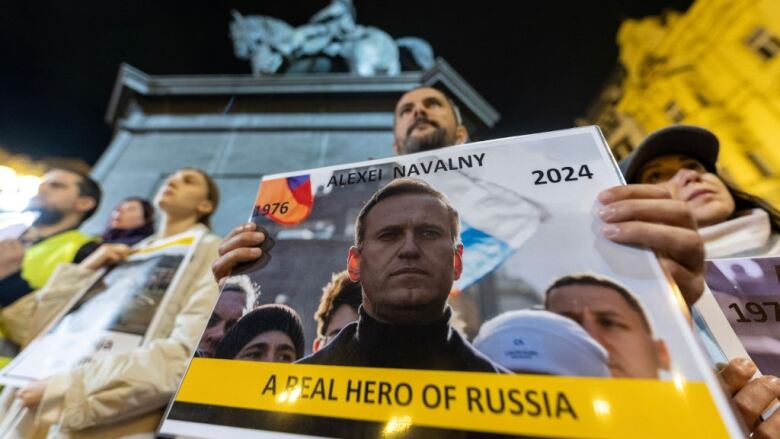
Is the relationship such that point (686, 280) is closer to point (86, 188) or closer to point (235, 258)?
point (235, 258)

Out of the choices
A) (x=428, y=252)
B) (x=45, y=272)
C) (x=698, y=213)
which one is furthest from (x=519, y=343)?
(x=45, y=272)

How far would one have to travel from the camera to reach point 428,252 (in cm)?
88

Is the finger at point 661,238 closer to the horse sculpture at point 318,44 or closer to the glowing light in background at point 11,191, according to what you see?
the glowing light in background at point 11,191

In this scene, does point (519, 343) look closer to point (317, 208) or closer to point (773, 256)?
point (317, 208)

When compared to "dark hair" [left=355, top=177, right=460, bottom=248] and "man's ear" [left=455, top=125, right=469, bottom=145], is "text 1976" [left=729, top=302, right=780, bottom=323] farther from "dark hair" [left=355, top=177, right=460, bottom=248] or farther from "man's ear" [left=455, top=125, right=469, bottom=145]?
"man's ear" [left=455, top=125, right=469, bottom=145]

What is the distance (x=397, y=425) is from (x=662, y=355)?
0.51 metres

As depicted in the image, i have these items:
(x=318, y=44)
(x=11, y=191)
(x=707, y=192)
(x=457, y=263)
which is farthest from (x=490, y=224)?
(x=318, y=44)

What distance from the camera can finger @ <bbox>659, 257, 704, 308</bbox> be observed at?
31.6 inches

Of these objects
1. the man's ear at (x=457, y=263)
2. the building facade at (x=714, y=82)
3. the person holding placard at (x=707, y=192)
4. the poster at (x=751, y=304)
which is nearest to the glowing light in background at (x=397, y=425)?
the man's ear at (x=457, y=263)

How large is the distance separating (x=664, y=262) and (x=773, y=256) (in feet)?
2.75

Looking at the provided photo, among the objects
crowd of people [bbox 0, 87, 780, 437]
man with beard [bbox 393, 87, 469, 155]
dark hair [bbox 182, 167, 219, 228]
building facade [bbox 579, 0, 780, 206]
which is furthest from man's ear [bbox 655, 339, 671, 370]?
building facade [bbox 579, 0, 780, 206]

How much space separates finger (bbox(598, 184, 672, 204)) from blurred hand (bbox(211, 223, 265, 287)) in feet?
3.20

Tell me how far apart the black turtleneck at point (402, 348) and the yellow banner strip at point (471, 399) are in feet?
0.06

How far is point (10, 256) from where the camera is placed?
217 centimetres
